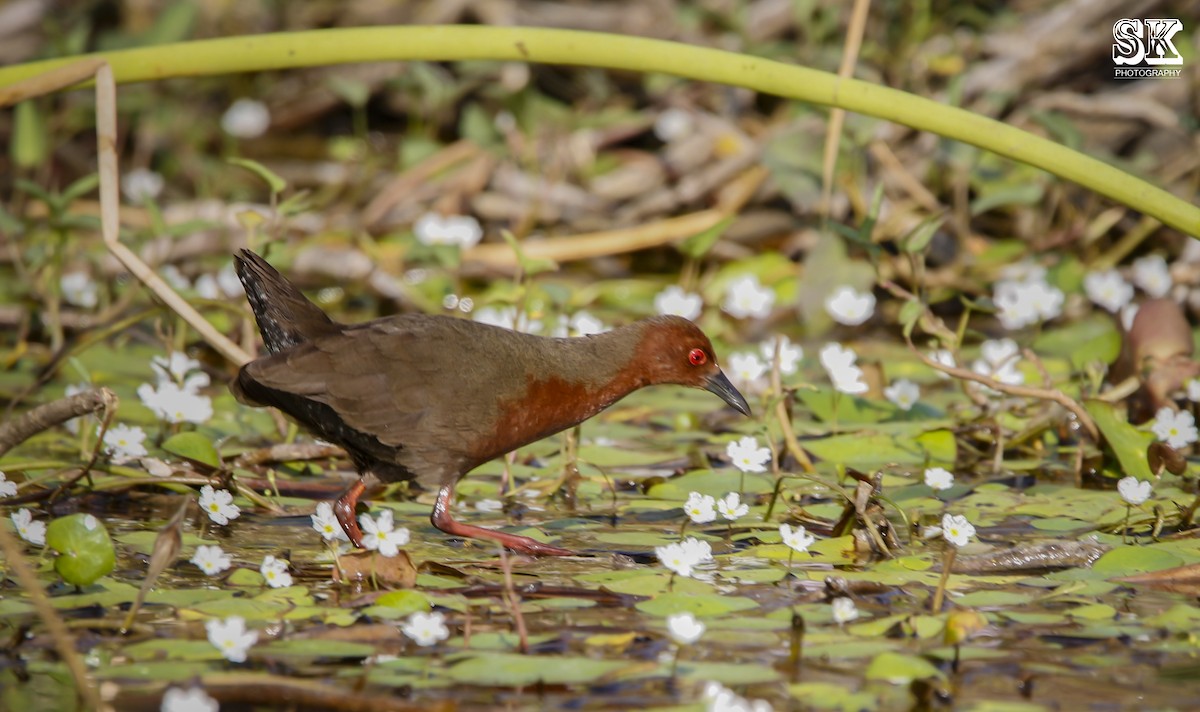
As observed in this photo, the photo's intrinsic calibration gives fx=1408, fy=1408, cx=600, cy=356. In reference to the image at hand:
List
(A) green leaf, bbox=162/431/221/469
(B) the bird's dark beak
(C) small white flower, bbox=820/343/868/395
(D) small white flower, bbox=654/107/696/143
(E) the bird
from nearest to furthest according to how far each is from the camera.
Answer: (E) the bird
(A) green leaf, bbox=162/431/221/469
(B) the bird's dark beak
(C) small white flower, bbox=820/343/868/395
(D) small white flower, bbox=654/107/696/143

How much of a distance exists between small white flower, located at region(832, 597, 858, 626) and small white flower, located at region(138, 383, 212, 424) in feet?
7.59

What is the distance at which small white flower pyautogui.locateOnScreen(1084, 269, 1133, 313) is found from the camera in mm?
6109

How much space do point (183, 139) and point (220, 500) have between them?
18.0 ft

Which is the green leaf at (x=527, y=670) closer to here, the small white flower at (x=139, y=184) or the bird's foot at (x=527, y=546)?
the bird's foot at (x=527, y=546)

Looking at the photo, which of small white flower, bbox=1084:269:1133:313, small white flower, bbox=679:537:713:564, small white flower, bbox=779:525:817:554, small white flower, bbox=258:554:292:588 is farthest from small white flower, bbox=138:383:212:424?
small white flower, bbox=1084:269:1133:313

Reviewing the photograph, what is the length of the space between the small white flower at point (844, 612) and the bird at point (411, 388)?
0.90 metres

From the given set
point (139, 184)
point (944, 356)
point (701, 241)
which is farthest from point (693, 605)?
point (139, 184)

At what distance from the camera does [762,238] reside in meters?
7.67

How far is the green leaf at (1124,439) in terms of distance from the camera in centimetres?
438

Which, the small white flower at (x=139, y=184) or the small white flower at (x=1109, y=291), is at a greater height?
the small white flower at (x=139, y=184)

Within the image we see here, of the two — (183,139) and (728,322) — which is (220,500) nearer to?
(728,322)

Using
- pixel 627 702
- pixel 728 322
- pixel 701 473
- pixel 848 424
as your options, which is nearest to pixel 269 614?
pixel 627 702

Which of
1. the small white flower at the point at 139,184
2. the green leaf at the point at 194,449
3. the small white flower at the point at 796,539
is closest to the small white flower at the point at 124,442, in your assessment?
the green leaf at the point at 194,449

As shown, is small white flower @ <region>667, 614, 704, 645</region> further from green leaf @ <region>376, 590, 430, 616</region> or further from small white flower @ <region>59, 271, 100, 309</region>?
small white flower @ <region>59, 271, 100, 309</region>
